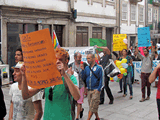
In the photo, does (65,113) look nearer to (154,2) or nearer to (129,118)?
(129,118)

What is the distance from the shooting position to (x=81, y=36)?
17.3 meters

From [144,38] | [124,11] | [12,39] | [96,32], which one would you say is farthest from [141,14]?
[12,39]

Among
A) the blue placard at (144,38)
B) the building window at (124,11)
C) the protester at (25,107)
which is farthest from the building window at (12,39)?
the building window at (124,11)

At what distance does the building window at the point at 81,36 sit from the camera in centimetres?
1697

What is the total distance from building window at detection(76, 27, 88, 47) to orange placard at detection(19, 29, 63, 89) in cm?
1438

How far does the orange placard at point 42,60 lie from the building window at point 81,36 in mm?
14376

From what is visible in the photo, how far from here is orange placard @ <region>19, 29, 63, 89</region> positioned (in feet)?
7.95

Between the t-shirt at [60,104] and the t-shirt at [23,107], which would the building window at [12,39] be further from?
the t-shirt at [60,104]

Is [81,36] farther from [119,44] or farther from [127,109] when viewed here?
[127,109]

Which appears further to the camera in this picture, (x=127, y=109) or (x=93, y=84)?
(x=127, y=109)

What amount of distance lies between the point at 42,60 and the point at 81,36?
590 inches

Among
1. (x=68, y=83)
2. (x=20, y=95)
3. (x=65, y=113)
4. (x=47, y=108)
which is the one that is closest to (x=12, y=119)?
(x=20, y=95)

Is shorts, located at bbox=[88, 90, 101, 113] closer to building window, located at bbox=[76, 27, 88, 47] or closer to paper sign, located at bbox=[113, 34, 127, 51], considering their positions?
paper sign, located at bbox=[113, 34, 127, 51]

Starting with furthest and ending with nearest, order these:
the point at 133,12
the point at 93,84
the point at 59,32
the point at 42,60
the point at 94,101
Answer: the point at 133,12, the point at 59,32, the point at 93,84, the point at 94,101, the point at 42,60
